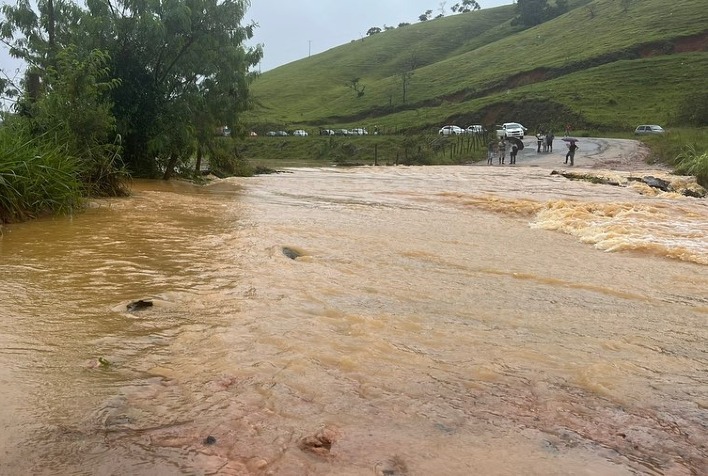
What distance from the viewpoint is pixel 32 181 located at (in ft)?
30.1

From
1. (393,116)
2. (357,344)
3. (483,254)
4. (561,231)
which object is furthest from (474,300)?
(393,116)

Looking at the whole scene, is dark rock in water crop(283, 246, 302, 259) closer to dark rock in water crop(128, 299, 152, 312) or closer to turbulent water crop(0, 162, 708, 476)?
turbulent water crop(0, 162, 708, 476)

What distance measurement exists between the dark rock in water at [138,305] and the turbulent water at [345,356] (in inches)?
2.4

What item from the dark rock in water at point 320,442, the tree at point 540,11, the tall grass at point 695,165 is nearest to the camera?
the dark rock in water at point 320,442

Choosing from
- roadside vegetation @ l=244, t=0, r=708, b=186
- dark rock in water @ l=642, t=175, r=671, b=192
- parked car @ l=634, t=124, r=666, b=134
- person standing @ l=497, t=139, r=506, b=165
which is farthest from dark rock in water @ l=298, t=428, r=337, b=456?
parked car @ l=634, t=124, r=666, b=134

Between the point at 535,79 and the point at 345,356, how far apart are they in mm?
75686

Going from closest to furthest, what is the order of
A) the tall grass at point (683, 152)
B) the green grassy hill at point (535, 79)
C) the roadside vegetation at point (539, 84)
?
the tall grass at point (683, 152), the roadside vegetation at point (539, 84), the green grassy hill at point (535, 79)

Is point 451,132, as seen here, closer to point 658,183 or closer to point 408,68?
point 658,183

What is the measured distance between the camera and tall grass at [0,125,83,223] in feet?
28.7

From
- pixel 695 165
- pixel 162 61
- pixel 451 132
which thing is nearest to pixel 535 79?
pixel 451 132

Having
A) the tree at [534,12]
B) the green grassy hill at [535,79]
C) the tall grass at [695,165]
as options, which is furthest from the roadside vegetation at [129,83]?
the tree at [534,12]

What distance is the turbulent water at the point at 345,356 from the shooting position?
261 centimetres

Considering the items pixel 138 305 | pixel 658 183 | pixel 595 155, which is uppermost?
pixel 595 155

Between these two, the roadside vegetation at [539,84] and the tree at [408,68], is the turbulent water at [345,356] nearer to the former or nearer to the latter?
the roadside vegetation at [539,84]
